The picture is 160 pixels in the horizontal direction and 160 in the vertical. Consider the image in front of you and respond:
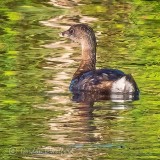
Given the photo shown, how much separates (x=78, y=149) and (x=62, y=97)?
10.3ft

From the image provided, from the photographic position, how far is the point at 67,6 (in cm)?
2156

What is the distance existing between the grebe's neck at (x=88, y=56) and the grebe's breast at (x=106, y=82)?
28.9 inches

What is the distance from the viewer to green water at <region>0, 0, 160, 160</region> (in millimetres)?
10758

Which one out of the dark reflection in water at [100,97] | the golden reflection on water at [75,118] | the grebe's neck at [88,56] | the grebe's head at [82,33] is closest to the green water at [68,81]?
the golden reflection on water at [75,118]

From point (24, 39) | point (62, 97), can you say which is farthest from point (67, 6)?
point (62, 97)

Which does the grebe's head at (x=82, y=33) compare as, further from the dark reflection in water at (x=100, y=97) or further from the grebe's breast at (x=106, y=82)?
the dark reflection in water at (x=100, y=97)

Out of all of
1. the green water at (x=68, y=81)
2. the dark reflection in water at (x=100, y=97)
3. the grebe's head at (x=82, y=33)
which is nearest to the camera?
the green water at (x=68, y=81)

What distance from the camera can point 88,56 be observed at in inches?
609

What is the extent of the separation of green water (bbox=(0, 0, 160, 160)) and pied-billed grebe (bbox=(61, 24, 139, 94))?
206 mm

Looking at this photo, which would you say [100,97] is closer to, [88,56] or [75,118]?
[75,118]

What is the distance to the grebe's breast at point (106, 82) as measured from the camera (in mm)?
13492

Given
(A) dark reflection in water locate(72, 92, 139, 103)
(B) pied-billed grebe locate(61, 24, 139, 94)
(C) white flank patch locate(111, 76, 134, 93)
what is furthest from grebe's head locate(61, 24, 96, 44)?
(C) white flank patch locate(111, 76, 134, 93)

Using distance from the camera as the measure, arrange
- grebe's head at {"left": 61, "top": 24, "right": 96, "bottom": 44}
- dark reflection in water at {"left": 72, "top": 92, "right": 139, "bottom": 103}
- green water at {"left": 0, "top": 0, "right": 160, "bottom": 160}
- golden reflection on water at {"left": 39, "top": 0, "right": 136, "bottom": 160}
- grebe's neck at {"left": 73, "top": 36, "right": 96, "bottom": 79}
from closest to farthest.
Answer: green water at {"left": 0, "top": 0, "right": 160, "bottom": 160}
golden reflection on water at {"left": 39, "top": 0, "right": 136, "bottom": 160}
dark reflection in water at {"left": 72, "top": 92, "right": 139, "bottom": 103}
grebe's neck at {"left": 73, "top": 36, "right": 96, "bottom": 79}
grebe's head at {"left": 61, "top": 24, "right": 96, "bottom": 44}

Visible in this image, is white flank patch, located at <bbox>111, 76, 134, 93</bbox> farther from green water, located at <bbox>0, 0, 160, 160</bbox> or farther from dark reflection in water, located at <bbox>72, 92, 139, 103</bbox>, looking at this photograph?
green water, located at <bbox>0, 0, 160, 160</bbox>
